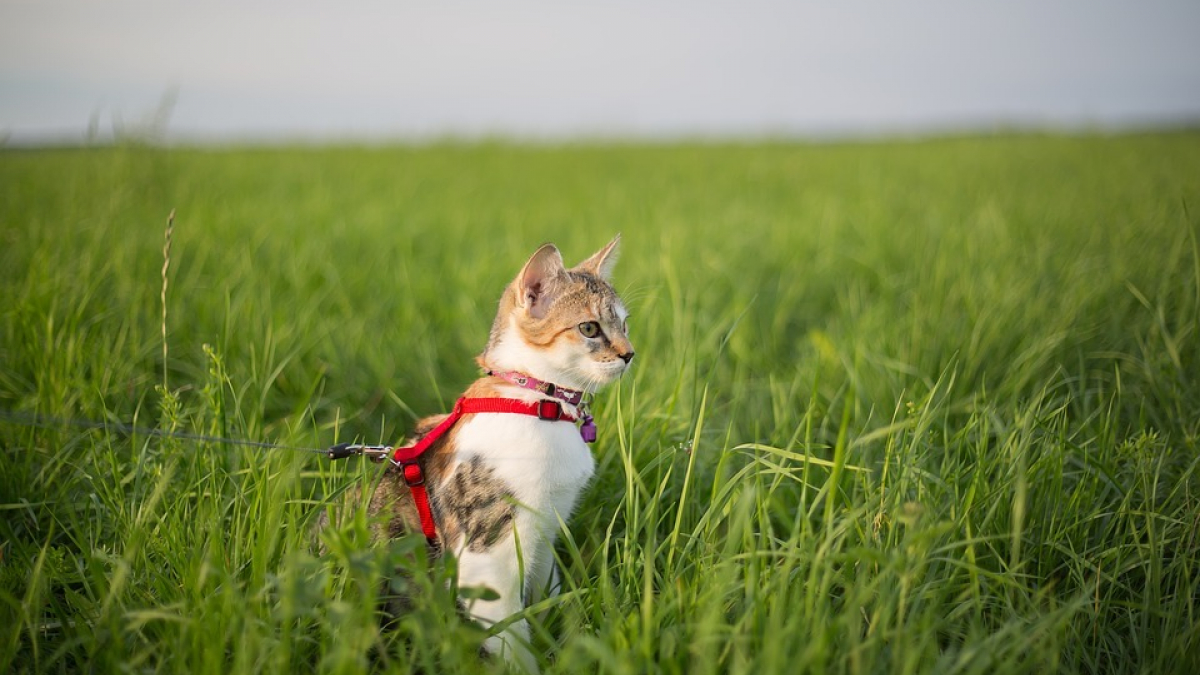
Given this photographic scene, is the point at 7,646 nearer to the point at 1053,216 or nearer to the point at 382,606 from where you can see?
the point at 382,606

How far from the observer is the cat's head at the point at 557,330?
205 centimetres

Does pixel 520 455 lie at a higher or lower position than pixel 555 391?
lower

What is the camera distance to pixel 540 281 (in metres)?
2.16

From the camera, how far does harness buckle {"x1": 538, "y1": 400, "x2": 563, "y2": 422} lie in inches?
76.2

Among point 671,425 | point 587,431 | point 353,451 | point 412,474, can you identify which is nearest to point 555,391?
point 587,431

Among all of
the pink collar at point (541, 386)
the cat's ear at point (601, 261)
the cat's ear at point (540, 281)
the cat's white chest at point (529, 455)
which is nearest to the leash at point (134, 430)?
the cat's white chest at point (529, 455)

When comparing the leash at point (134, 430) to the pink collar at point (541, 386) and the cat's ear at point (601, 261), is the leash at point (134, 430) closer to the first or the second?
the pink collar at point (541, 386)

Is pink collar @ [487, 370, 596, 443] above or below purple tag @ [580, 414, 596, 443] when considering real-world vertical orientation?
above

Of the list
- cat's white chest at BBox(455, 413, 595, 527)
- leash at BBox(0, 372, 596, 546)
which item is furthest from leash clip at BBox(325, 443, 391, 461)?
cat's white chest at BBox(455, 413, 595, 527)

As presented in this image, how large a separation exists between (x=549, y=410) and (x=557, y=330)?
26 centimetres

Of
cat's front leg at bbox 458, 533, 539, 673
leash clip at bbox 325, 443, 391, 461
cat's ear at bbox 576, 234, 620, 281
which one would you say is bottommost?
cat's front leg at bbox 458, 533, 539, 673

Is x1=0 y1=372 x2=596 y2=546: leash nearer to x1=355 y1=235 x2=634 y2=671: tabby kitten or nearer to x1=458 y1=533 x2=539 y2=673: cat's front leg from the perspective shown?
x1=355 y1=235 x2=634 y2=671: tabby kitten

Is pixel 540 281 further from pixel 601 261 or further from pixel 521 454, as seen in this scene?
pixel 521 454

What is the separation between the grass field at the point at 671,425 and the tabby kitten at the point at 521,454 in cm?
12
